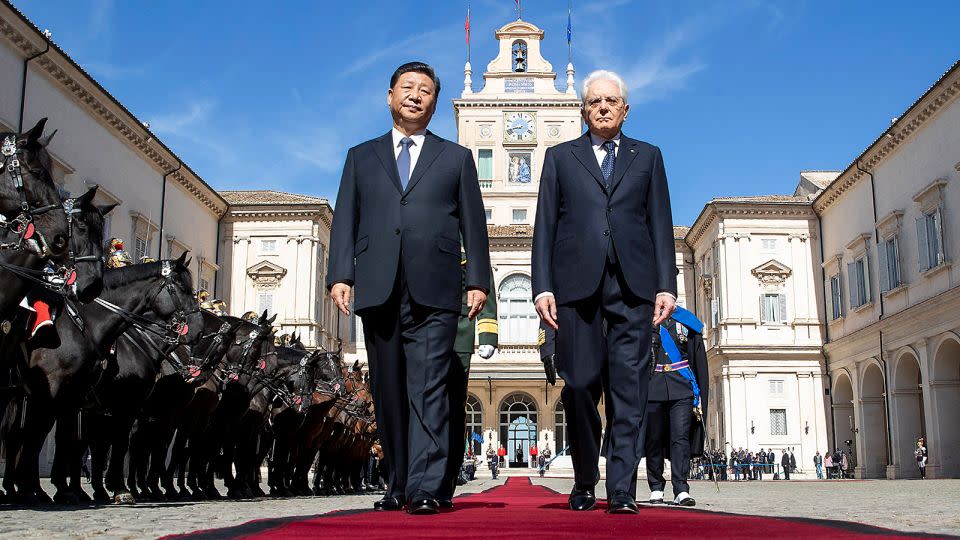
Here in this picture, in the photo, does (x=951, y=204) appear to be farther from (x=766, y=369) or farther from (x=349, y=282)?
(x=349, y=282)

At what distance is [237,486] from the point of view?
40.1 ft

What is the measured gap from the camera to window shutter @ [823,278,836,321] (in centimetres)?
4228

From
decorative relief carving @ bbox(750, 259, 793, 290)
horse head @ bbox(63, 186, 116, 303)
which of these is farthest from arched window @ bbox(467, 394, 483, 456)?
horse head @ bbox(63, 186, 116, 303)

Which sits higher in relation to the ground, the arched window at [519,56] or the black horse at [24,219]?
the arched window at [519,56]

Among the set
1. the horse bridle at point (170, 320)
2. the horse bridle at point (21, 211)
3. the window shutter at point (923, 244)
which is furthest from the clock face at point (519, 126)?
the horse bridle at point (21, 211)

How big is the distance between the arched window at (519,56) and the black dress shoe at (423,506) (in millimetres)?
55154

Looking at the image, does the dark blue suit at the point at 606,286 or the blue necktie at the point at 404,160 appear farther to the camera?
the blue necktie at the point at 404,160

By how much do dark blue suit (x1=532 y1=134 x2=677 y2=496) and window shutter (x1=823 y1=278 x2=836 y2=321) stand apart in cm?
3881

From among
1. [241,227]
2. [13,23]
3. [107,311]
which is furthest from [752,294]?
[107,311]

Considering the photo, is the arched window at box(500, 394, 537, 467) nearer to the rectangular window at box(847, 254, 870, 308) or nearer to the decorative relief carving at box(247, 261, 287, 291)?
the decorative relief carving at box(247, 261, 287, 291)

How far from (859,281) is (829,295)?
4.40 metres

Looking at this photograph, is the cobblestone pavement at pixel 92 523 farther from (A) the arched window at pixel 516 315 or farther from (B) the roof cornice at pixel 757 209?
(A) the arched window at pixel 516 315

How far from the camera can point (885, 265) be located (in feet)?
114

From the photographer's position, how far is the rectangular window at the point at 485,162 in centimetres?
5684
